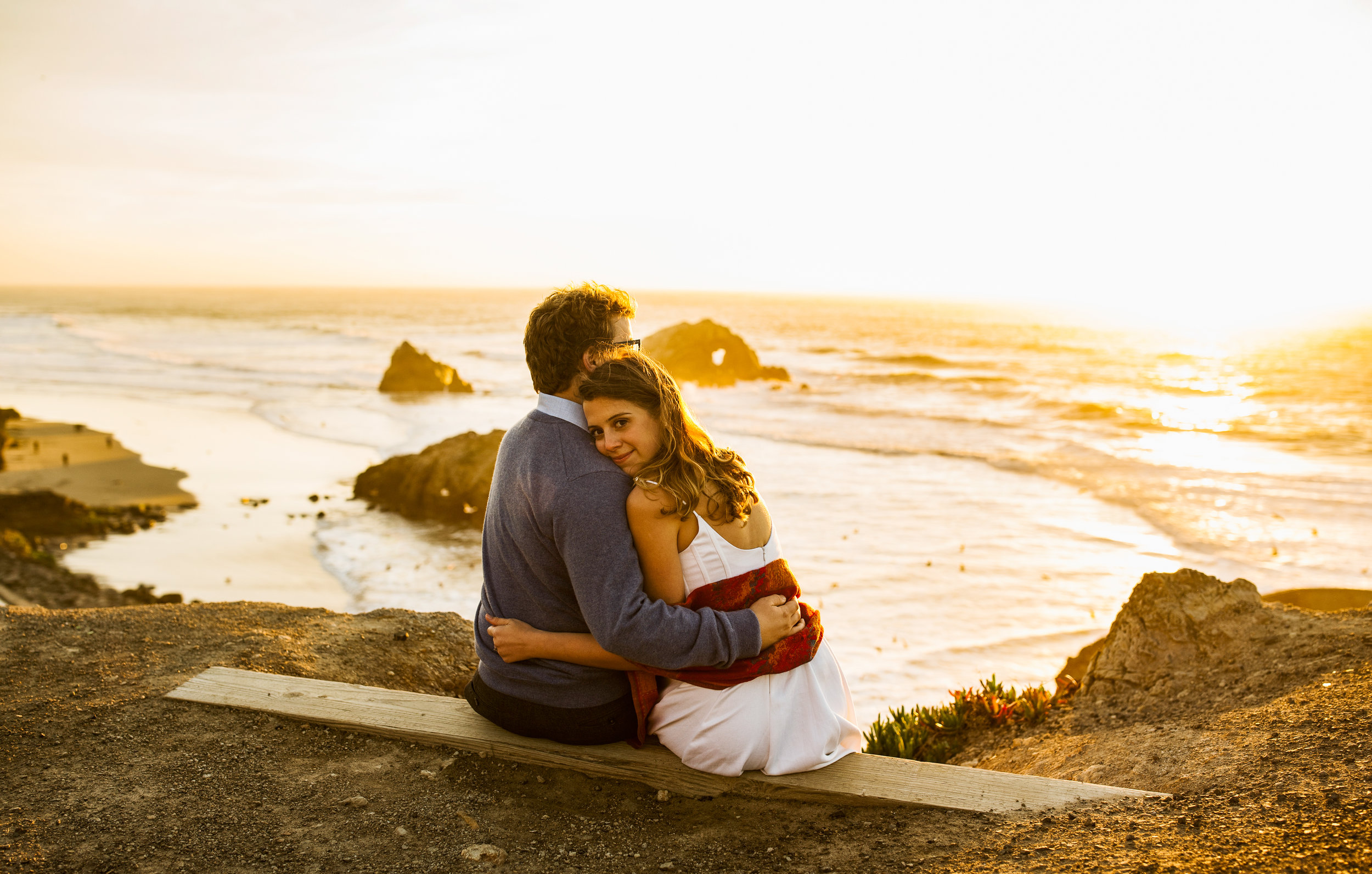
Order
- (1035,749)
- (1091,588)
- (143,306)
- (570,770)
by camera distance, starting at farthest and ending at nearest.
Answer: (143,306) < (1091,588) < (1035,749) < (570,770)

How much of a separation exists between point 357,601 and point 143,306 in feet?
376

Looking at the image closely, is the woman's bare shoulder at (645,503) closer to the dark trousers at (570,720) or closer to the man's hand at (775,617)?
the man's hand at (775,617)

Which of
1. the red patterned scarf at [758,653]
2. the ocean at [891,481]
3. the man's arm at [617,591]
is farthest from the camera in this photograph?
the ocean at [891,481]

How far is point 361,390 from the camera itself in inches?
1123

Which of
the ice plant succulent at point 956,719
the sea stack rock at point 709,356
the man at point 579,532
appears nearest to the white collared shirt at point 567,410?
the man at point 579,532

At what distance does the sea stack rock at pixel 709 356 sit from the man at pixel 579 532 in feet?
108

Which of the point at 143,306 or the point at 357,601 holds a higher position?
the point at 143,306

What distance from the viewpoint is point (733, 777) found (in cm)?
316

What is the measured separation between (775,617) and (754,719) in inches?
17.1

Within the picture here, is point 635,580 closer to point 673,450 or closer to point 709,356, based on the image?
point 673,450

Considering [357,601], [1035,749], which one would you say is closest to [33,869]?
[1035,749]

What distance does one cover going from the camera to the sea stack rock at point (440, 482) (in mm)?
11852

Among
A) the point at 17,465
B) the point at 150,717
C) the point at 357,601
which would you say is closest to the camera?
the point at 150,717

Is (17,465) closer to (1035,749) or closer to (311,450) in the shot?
(311,450)
